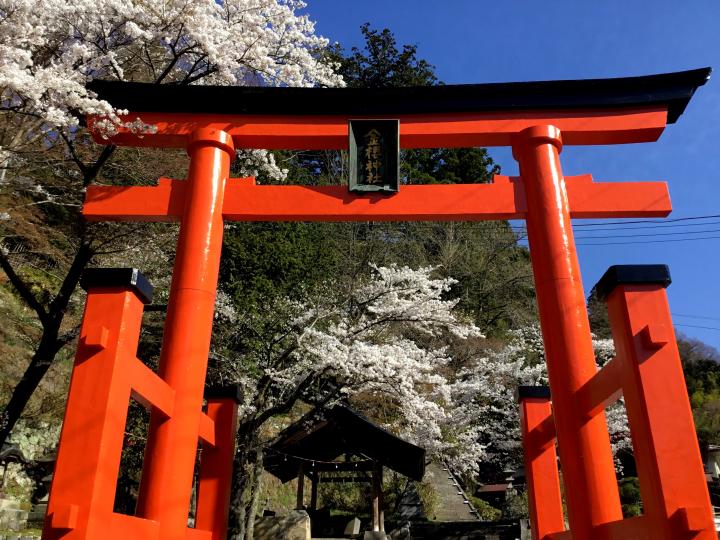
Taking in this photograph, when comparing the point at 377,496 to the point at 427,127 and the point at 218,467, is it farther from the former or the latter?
the point at 427,127

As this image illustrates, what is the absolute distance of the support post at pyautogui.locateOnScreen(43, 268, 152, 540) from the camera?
101 inches

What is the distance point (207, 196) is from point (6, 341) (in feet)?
32.2

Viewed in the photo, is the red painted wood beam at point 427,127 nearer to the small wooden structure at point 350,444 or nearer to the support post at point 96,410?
the support post at point 96,410

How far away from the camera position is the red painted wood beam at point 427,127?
4.93m

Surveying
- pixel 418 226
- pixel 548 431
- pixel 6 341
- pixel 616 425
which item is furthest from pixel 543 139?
pixel 418 226

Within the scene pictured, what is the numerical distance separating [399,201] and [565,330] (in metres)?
1.74

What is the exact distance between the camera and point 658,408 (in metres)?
2.58

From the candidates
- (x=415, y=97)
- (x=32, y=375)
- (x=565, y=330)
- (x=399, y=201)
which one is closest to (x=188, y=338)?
(x=399, y=201)

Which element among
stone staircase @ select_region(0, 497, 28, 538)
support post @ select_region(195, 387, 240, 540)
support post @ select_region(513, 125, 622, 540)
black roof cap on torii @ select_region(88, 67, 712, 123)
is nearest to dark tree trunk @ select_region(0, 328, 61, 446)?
support post @ select_region(195, 387, 240, 540)

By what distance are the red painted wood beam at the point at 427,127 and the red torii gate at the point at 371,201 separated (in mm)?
11

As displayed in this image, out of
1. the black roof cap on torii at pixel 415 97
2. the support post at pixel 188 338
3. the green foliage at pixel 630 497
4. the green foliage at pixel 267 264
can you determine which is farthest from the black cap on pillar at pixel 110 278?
the green foliage at pixel 630 497

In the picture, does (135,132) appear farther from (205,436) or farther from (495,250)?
(495,250)

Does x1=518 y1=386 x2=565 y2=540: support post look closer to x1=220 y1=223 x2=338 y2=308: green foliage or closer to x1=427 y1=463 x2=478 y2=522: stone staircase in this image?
x1=220 y1=223 x2=338 y2=308: green foliage

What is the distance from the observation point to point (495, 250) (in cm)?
2439
